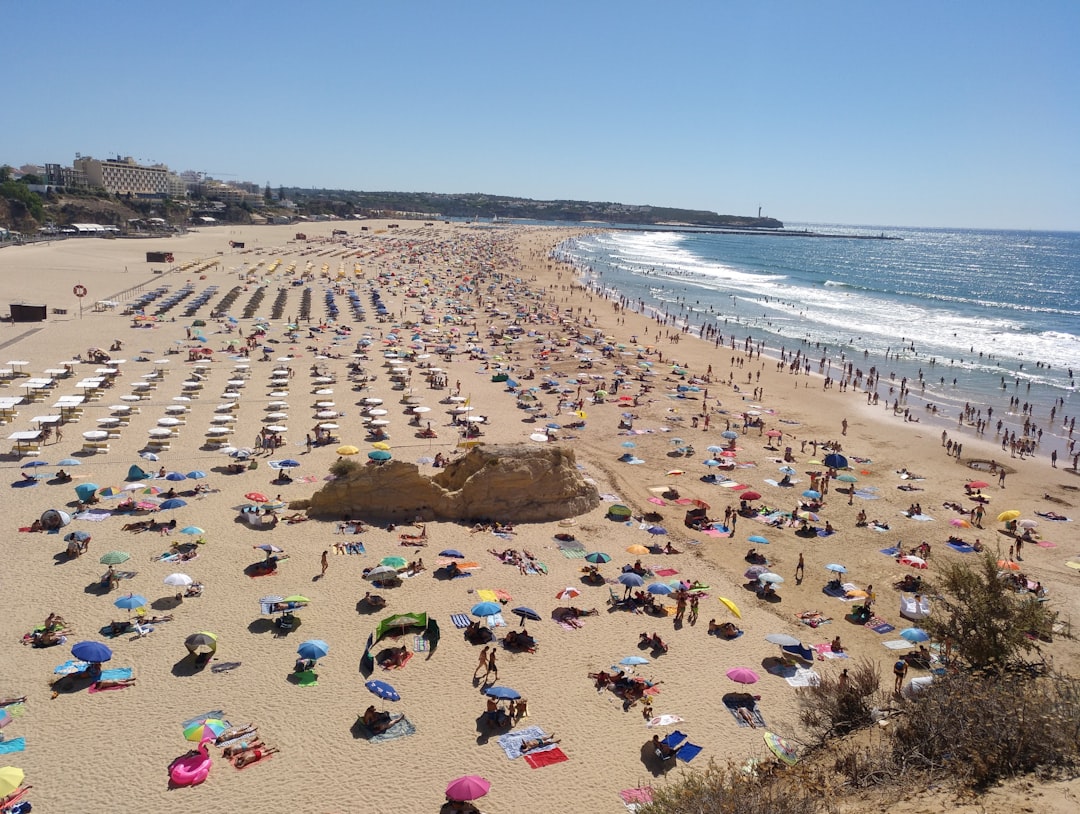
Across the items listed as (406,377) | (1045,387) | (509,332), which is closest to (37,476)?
(406,377)

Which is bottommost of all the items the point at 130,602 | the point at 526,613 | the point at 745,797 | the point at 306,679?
the point at 306,679

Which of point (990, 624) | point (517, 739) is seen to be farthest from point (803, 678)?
point (517, 739)

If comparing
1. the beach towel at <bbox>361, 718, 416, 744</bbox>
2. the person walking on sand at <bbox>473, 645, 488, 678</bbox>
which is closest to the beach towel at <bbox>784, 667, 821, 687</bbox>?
the person walking on sand at <bbox>473, 645, 488, 678</bbox>

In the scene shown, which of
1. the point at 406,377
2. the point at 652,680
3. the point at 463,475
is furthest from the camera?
the point at 406,377

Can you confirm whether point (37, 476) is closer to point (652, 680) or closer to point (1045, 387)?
point (652, 680)

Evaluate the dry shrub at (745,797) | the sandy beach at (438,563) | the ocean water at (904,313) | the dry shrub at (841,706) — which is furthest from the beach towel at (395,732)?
the ocean water at (904,313)

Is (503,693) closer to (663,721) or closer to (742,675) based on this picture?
(663,721)
